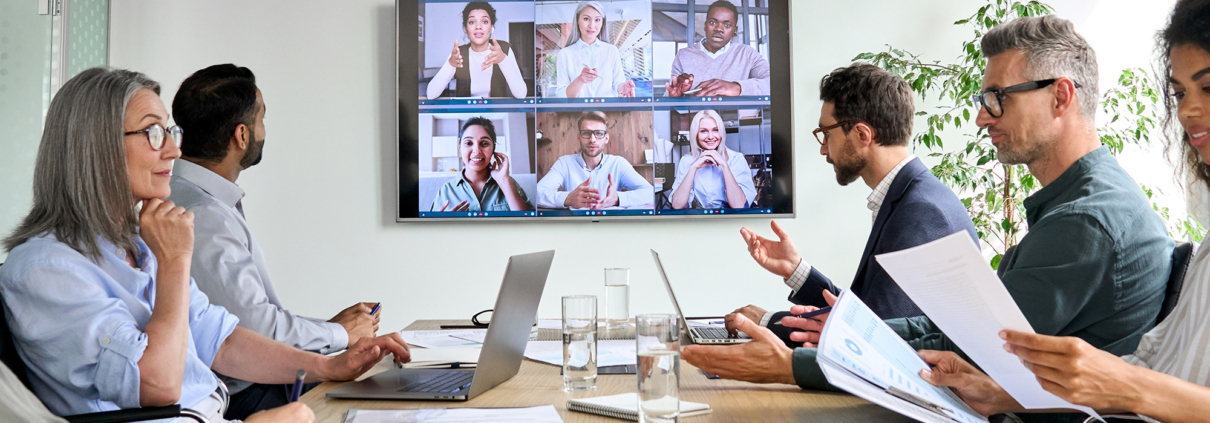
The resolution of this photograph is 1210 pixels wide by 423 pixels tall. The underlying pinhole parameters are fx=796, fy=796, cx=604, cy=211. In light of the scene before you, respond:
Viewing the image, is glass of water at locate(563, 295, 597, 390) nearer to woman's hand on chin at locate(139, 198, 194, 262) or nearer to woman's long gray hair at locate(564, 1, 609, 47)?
Result: woman's hand on chin at locate(139, 198, 194, 262)

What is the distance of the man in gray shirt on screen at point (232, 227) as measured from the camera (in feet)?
6.30

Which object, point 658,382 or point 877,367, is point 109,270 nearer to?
point 658,382

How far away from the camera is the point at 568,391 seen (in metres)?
1.39

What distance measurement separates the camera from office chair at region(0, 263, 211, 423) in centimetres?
114

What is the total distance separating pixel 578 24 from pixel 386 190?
1179mm

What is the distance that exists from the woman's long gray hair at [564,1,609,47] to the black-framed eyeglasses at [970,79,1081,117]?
215 cm

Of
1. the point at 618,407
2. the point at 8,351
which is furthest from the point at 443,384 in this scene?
the point at 8,351

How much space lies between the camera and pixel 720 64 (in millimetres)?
3652

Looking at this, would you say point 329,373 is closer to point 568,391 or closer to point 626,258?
point 568,391

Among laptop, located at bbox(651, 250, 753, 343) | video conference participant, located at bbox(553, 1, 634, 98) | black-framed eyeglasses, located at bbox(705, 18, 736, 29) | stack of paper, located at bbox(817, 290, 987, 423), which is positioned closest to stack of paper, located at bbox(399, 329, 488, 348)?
laptop, located at bbox(651, 250, 753, 343)

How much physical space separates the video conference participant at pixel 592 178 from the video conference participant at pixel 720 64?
0.40 metres

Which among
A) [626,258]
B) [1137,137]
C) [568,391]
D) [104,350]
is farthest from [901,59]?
[104,350]

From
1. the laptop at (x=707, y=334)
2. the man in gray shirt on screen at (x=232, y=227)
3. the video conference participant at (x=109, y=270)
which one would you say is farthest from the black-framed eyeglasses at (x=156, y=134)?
the laptop at (x=707, y=334)

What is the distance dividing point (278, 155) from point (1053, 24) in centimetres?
319
